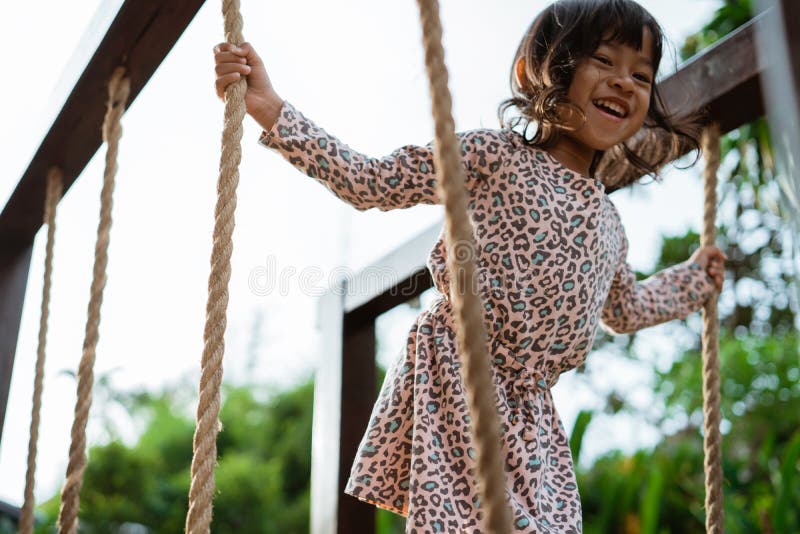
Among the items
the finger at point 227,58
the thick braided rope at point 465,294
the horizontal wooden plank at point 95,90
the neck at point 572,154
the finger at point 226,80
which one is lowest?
the thick braided rope at point 465,294

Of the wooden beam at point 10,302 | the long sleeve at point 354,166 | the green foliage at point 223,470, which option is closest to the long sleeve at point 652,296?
the long sleeve at point 354,166

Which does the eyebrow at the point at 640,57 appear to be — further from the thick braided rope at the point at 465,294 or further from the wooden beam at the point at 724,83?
the thick braided rope at the point at 465,294

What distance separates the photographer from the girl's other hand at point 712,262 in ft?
4.05

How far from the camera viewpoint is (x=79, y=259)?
15.3ft

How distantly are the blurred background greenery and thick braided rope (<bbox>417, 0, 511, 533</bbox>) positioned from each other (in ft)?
6.94

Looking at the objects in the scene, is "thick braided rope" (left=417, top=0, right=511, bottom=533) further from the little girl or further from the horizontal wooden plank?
the horizontal wooden plank

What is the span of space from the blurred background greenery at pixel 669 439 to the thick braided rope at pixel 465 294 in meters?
2.12

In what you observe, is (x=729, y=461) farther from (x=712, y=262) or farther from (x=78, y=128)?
(x=78, y=128)

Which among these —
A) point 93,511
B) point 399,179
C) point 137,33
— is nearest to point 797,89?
point 399,179

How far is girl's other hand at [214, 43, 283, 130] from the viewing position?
768 millimetres

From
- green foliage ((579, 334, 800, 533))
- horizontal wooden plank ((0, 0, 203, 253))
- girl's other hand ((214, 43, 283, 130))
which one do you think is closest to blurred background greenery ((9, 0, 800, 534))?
green foliage ((579, 334, 800, 533))

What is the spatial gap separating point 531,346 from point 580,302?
0.08 metres

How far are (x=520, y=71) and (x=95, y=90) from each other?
605 mm

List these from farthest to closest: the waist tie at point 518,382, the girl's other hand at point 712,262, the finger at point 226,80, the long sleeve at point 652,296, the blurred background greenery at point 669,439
A: 1. the blurred background greenery at point 669,439
2. the girl's other hand at point 712,262
3. the long sleeve at point 652,296
4. the waist tie at point 518,382
5. the finger at point 226,80
